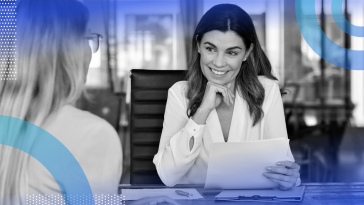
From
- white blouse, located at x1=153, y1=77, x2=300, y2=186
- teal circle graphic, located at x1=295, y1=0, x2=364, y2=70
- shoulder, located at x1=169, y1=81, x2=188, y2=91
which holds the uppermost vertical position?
teal circle graphic, located at x1=295, y1=0, x2=364, y2=70

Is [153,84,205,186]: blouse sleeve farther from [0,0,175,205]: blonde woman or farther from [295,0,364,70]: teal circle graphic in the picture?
[295,0,364,70]: teal circle graphic

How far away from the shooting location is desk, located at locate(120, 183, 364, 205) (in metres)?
0.88

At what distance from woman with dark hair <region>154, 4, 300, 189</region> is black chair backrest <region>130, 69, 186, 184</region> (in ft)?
0.33

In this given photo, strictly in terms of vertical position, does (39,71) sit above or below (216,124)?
above

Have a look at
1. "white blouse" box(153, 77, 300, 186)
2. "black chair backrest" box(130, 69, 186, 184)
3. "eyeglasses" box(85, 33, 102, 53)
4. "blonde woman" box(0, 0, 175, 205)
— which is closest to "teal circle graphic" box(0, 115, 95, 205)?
"blonde woman" box(0, 0, 175, 205)

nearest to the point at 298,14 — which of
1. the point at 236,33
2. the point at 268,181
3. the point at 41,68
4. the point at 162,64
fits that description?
the point at 162,64

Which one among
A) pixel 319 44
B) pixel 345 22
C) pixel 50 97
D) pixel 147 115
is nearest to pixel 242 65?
pixel 147 115

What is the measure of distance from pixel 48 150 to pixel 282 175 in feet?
2.04

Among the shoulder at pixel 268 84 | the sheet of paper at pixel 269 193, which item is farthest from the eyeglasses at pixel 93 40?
the shoulder at pixel 268 84

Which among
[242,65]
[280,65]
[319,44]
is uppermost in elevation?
[319,44]

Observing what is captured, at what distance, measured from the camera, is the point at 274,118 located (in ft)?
4.41

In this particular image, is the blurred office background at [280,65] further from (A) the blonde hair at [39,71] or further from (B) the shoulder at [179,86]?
(A) the blonde hair at [39,71]

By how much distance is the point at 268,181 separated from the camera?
99 cm

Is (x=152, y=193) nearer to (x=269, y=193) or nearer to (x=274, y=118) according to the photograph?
(x=269, y=193)
